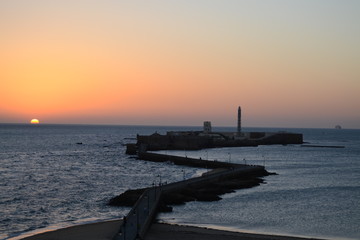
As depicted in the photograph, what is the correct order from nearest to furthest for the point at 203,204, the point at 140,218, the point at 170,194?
the point at 140,218
the point at 203,204
the point at 170,194

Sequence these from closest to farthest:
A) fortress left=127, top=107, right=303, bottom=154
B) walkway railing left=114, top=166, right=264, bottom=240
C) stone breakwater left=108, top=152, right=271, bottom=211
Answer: walkway railing left=114, top=166, right=264, bottom=240, stone breakwater left=108, top=152, right=271, bottom=211, fortress left=127, top=107, right=303, bottom=154

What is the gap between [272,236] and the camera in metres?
26.6

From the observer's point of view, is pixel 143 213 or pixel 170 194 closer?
pixel 143 213

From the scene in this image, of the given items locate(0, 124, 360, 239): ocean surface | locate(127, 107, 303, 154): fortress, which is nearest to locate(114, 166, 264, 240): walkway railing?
locate(0, 124, 360, 239): ocean surface

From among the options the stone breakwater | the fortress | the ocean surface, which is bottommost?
the ocean surface

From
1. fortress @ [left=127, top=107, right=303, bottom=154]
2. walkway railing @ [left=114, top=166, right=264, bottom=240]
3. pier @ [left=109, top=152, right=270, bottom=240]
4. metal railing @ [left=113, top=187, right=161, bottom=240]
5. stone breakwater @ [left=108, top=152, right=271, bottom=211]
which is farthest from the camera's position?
fortress @ [left=127, top=107, right=303, bottom=154]

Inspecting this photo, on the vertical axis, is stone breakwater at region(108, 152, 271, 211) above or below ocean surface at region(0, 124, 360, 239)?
above

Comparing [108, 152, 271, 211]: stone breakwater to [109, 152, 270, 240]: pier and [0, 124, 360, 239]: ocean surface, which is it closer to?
[109, 152, 270, 240]: pier

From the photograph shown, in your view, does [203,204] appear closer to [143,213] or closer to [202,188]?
[202,188]

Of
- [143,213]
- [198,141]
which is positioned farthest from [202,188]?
[198,141]

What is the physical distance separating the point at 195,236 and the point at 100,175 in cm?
3468

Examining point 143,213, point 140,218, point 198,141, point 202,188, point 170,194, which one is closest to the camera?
point 140,218

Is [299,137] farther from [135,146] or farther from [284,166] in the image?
[284,166]

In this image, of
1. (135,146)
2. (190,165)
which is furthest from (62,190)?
(135,146)
